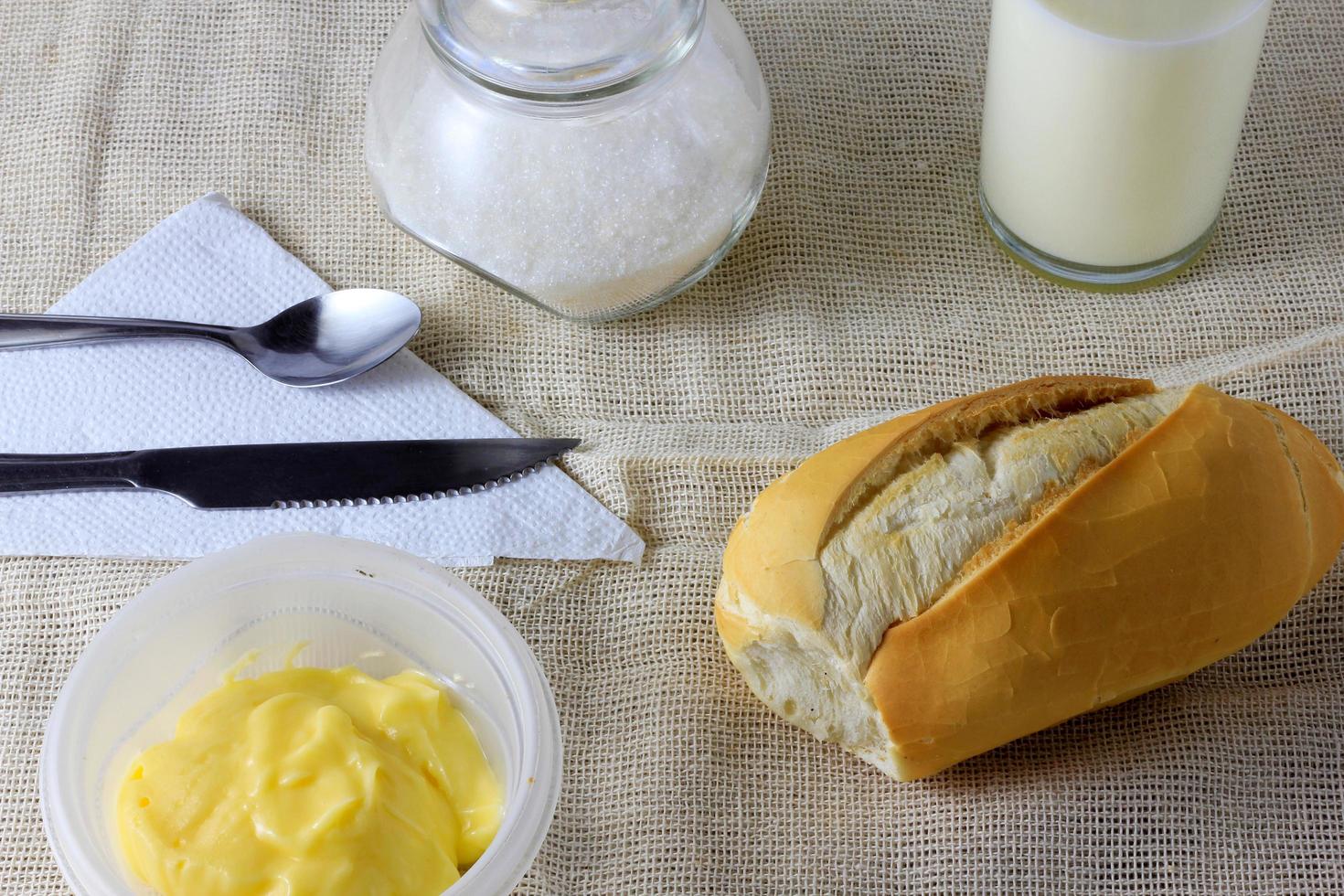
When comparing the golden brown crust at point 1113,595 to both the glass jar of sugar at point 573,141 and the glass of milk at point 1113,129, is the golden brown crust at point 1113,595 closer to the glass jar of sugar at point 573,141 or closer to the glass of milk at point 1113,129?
the glass of milk at point 1113,129

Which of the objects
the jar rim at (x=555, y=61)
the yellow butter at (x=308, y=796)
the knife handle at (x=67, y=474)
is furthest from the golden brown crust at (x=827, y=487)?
the knife handle at (x=67, y=474)

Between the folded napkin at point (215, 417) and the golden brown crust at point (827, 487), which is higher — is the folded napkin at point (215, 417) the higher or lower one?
the lower one

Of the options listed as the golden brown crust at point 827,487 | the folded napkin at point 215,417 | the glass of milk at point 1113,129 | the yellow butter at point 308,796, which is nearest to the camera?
the yellow butter at point 308,796

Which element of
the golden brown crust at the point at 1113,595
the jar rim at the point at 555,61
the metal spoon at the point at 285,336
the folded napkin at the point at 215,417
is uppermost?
the jar rim at the point at 555,61

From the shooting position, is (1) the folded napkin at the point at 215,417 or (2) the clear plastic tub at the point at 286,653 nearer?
(2) the clear plastic tub at the point at 286,653

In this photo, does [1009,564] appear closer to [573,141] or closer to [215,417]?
[573,141]

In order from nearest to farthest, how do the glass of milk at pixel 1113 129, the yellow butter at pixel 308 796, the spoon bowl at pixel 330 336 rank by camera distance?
the yellow butter at pixel 308 796, the glass of milk at pixel 1113 129, the spoon bowl at pixel 330 336
